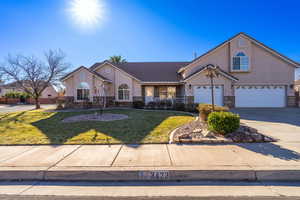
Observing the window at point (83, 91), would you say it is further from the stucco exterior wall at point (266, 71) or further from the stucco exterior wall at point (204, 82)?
the stucco exterior wall at point (266, 71)

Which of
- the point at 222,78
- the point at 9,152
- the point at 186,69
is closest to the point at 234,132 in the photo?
the point at 9,152

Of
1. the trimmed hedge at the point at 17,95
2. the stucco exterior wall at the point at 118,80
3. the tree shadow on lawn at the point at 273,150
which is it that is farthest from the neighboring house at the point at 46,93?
the tree shadow on lawn at the point at 273,150

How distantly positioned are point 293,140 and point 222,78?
10.4 meters

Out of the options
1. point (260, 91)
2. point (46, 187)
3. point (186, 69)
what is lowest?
point (46, 187)

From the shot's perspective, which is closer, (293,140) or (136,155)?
(136,155)

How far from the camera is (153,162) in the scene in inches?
161

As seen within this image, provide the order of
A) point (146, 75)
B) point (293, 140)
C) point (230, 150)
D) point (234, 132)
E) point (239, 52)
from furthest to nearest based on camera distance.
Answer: point (146, 75), point (239, 52), point (234, 132), point (293, 140), point (230, 150)

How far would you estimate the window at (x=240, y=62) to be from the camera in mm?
16391

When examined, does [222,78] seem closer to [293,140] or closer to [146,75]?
[146,75]

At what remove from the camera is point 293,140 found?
18.9 feet

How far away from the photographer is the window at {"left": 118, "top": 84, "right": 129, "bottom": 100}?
17578mm

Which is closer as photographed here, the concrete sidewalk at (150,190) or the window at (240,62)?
the concrete sidewalk at (150,190)

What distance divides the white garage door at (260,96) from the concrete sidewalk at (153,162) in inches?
459

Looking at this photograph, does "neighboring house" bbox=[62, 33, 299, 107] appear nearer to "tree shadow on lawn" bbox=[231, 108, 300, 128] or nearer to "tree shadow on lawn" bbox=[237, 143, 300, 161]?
"tree shadow on lawn" bbox=[231, 108, 300, 128]
